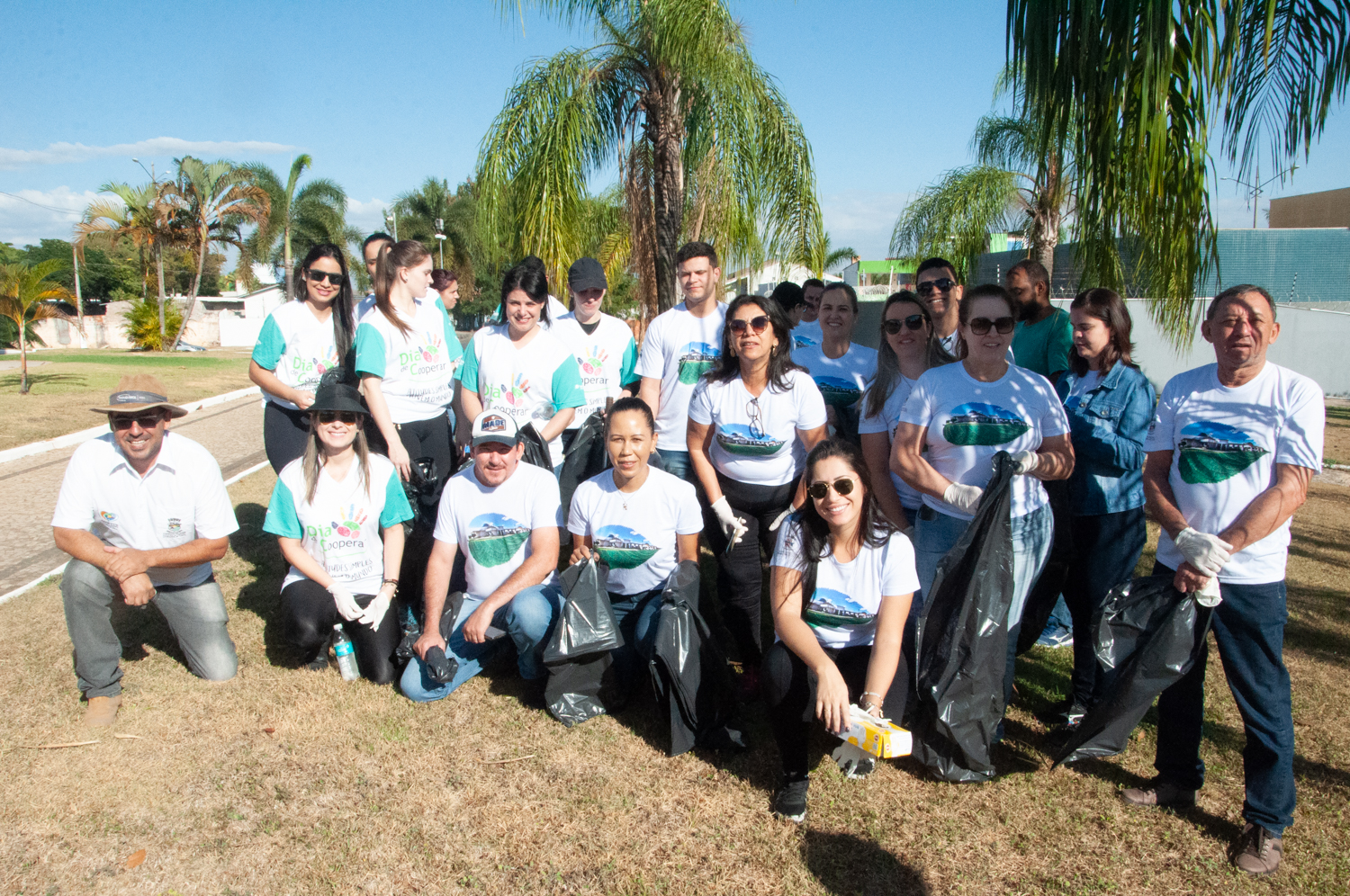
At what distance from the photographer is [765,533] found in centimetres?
397

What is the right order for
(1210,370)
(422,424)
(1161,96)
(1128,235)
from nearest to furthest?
(1161,96) → (1128,235) → (1210,370) → (422,424)

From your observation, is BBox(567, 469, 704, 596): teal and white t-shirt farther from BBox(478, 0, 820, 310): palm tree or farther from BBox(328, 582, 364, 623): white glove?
BBox(478, 0, 820, 310): palm tree

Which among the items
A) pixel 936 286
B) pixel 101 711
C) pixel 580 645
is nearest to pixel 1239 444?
pixel 936 286

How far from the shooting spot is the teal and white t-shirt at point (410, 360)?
4379mm

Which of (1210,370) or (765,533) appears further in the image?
(765,533)

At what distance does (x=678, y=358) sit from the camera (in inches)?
172

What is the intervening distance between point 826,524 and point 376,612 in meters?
2.20

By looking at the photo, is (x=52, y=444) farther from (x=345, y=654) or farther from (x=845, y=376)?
(x=845, y=376)

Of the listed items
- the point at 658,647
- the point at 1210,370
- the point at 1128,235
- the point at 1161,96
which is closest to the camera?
the point at 1161,96

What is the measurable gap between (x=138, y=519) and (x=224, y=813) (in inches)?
60.4

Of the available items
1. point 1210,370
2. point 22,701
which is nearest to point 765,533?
point 1210,370

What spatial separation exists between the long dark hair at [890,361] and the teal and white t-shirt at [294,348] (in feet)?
9.62

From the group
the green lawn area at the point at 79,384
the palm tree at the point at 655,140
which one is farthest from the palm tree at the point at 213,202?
the palm tree at the point at 655,140

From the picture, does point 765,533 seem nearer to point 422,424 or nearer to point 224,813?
point 422,424
